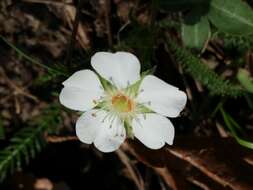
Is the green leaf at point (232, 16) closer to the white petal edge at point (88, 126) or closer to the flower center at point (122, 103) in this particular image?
the flower center at point (122, 103)

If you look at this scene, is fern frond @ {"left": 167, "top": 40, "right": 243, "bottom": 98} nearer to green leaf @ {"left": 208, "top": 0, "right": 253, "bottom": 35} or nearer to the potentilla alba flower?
green leaf @ {"left": 208, "top": 0, "right": 253, "bottom": 35}

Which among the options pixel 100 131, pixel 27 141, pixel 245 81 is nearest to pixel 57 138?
pixel 27 141

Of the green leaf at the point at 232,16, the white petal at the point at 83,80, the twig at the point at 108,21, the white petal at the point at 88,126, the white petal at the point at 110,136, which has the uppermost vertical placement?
the green leaf at the point at 232,16

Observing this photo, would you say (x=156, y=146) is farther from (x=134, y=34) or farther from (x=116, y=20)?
(x=116, y=20)

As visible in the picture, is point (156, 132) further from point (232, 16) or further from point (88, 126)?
point (232, 16)

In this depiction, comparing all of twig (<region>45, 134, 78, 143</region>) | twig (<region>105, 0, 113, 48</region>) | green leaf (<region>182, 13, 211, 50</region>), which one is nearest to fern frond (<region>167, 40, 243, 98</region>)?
green leaf (<region>182, 13, 211, 50</region>)

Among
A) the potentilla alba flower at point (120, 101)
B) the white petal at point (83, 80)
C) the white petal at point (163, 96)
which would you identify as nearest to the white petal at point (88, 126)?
the potentilla alba flower at point (120, 101)
